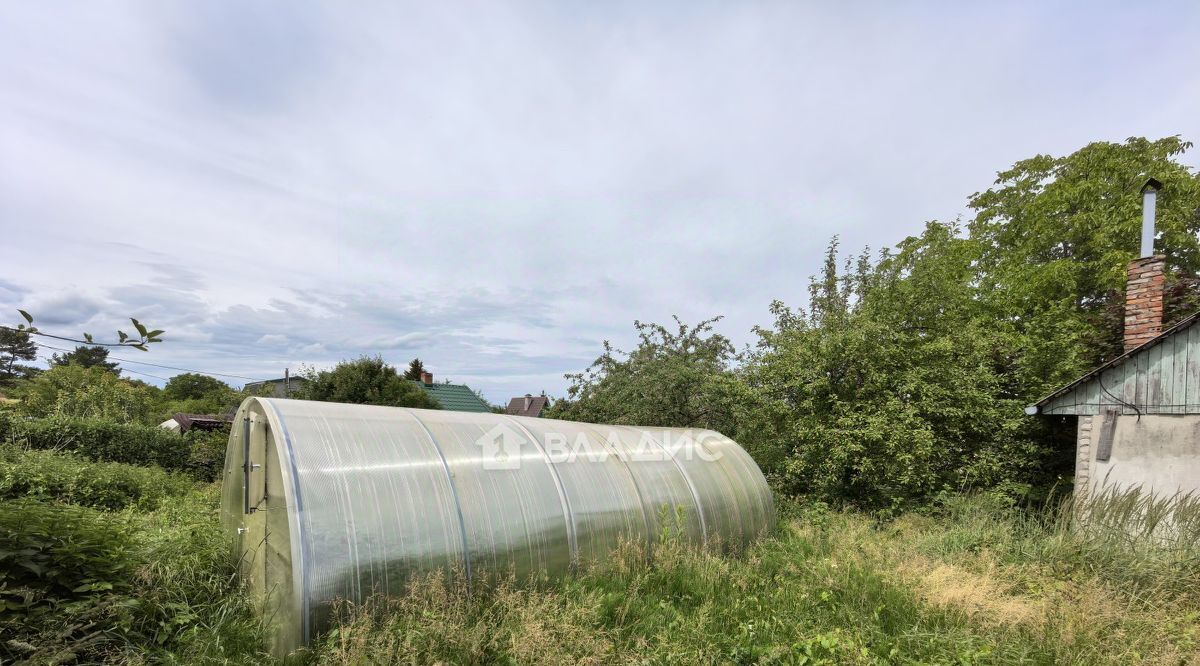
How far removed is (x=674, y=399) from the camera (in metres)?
12.7

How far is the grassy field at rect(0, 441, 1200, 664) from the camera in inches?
137

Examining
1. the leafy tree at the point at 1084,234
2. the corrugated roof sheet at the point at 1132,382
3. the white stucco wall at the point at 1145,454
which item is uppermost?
the leafy tree at the point at 1084,234

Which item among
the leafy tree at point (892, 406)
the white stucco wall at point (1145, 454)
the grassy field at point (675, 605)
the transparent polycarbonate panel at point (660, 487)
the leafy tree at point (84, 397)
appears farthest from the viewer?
the leafy tree at point (84, 397)

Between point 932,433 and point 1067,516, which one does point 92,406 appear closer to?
point 932,433

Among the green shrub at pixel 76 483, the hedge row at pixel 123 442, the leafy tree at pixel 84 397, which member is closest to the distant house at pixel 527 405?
the leafy tree at pixel 84 397

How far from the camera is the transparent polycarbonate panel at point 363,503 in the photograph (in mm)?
3727

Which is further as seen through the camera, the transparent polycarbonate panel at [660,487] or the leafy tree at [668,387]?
the leafy tree at [668,387]

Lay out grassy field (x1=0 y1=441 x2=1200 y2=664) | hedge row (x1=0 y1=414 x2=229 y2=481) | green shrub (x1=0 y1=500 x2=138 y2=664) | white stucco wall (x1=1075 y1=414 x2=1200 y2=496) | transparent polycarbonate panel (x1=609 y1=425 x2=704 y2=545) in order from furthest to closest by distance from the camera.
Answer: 1. hedge row (x1=0 y1=414 x2=229 y2=481)
2. white stucco wall (x1=1075 y1=414 x2=1200 y2=496)
3. transparent polycarbonate panel (x1=609 y1=425 x2=704 y2=545)
4. grassy field (x1=0 y1=441 x2=1200 y2=664)
5. green shrub (x1=0 y1=500 x2=138 y2=664)

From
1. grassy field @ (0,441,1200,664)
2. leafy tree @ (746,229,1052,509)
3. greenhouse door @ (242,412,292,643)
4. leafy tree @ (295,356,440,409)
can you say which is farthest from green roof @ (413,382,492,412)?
greenhouse door @ (242,412,292,643)

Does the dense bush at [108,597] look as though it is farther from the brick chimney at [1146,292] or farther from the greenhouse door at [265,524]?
the brick chimney at [1146,292]

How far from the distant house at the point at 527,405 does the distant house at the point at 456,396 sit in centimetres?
1215

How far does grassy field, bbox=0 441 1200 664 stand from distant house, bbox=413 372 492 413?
22.9 metres

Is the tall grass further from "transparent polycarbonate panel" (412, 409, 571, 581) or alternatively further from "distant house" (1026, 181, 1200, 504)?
"distant house" (1026, 181, 1200, 504)

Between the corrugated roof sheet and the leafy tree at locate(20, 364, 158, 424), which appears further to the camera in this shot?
the leafy tree at locate(20, 364, 158, 424)
